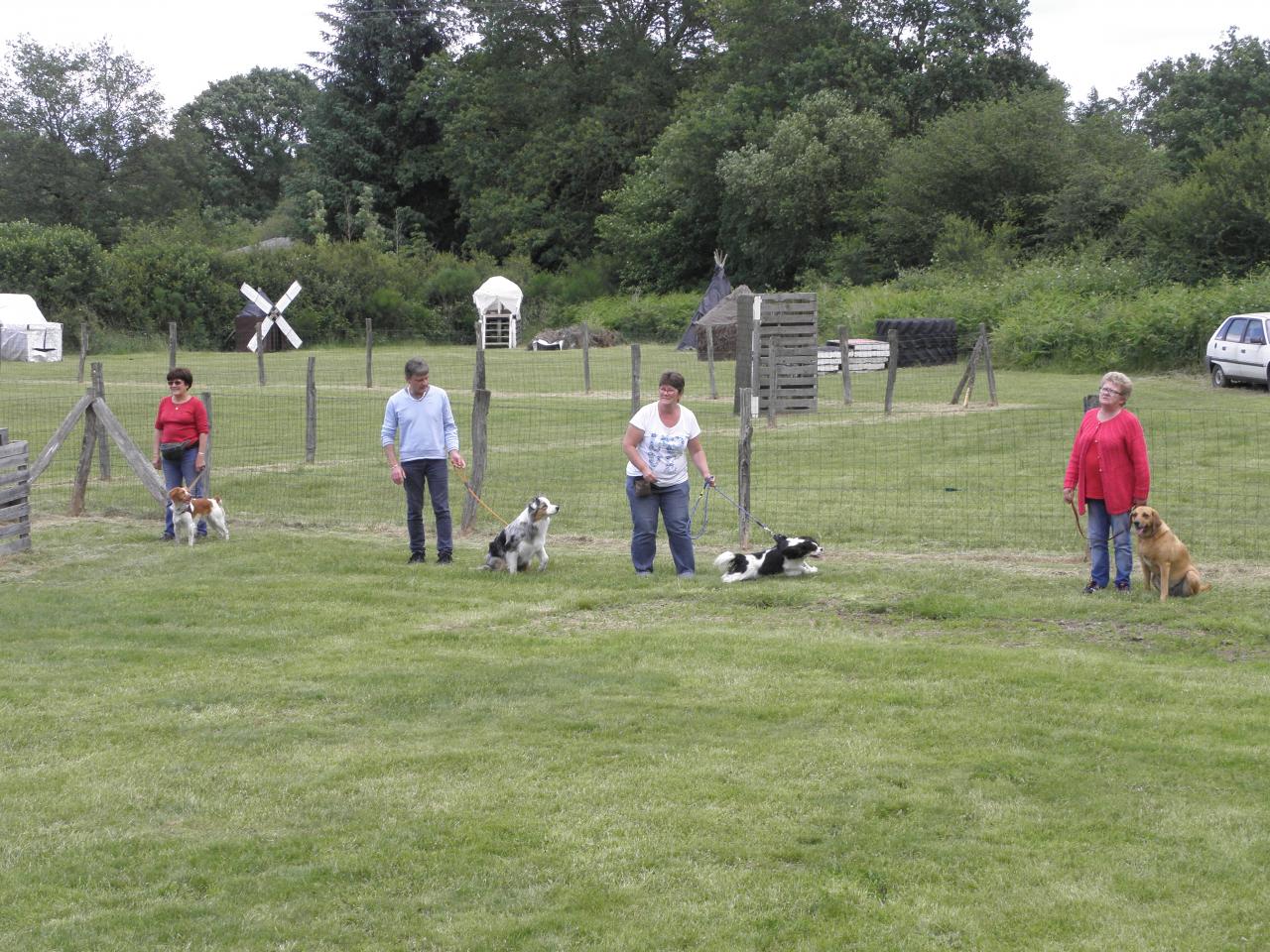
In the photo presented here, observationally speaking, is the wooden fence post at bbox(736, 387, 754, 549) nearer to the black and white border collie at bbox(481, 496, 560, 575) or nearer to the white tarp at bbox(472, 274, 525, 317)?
the black and white border collie at bbox(481, 496, 560, 575)

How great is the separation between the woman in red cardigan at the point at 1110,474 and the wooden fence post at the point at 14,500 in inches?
362

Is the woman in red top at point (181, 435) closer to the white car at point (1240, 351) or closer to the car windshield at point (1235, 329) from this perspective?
the white car at point (1240, 351)

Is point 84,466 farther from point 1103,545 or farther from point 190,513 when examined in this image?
point 1103,545

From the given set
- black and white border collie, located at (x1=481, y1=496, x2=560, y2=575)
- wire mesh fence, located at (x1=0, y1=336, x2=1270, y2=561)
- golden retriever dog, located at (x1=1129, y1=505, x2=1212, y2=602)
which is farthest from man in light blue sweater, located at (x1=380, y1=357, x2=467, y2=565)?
golden retriever dog, located at (x1=1129, y1=505, x2=1212, y2=602)

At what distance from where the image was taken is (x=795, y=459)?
65.3ft

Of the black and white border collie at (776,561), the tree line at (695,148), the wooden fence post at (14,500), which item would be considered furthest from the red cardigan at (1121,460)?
the tree line at (695,148)

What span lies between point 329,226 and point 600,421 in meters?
57.7

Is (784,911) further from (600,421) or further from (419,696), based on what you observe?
(600,421)

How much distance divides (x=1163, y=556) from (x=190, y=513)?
27.9 feet

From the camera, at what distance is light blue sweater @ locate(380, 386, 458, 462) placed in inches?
476

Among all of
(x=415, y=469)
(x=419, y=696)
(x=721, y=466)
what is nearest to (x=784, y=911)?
(x=419, y=696)

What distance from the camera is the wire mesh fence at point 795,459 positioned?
1454 cm

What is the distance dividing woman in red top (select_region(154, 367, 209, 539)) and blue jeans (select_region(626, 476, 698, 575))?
4.97m

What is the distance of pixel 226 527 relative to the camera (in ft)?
46.5
